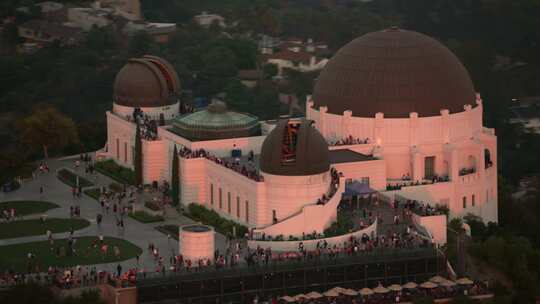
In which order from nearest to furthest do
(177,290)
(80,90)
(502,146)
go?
(177,290), (502,146), (80,90)

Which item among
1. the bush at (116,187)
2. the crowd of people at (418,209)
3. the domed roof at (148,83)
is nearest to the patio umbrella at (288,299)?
the crowd of people at (418,209)

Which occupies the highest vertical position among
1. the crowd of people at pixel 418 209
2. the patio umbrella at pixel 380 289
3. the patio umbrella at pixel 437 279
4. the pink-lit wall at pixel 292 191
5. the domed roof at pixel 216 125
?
the domed roof at pixel 216 125

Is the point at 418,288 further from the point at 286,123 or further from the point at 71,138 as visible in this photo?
the point at 71,138

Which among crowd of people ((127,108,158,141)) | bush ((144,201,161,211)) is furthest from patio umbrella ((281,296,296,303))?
crowd of people ((127,108,158,141))

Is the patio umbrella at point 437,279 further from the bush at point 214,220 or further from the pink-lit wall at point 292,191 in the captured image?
the bush at point 214,220

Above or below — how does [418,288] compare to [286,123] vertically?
below

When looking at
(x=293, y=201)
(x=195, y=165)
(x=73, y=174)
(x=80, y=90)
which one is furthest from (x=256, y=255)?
(x=80, y=90)
